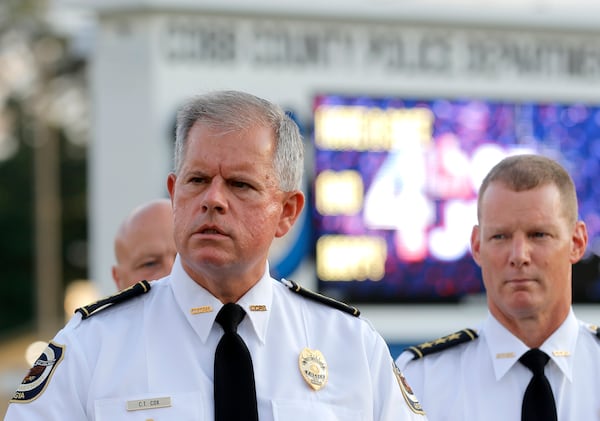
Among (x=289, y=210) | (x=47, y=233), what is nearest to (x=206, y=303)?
(x=289, y=210)

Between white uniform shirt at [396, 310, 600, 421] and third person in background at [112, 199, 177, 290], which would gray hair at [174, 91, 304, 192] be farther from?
third person in background at [112, 199, 177, 290]

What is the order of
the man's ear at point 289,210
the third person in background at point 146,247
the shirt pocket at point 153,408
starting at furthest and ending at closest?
the third person in background at point 146,247 < the man's ear at point 289,210 < the shirt pocket at point 153,408

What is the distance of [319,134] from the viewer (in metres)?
10.1

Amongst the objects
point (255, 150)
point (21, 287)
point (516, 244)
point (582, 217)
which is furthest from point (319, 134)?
point (21, 287)

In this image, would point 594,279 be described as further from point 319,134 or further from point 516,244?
point 516,244

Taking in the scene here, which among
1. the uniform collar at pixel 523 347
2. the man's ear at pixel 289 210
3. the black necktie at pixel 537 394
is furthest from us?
the uniform collar at pixel 523 347

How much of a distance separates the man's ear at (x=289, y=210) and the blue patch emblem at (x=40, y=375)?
0.61 meters

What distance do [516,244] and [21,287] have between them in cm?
2673

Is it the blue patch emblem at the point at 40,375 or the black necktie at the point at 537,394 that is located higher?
the blue patch emblem at the point at 40,375

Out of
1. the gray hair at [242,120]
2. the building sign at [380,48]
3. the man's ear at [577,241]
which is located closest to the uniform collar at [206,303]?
the gray hair at [242,120]

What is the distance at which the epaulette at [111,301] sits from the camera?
2572 millimetres

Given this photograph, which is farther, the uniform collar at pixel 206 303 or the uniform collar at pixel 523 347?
the uniform collar at pixel 523 347

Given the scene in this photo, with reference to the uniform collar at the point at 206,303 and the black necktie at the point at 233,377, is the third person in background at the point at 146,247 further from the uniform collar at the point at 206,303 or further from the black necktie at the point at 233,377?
the black necktie at the point at 233,377

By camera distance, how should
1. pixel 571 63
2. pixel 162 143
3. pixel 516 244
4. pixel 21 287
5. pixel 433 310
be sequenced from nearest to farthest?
pixel 516 244 → pixel 162 143 → pixel 433 310 → pixel 571 63 → pixel 21 287
